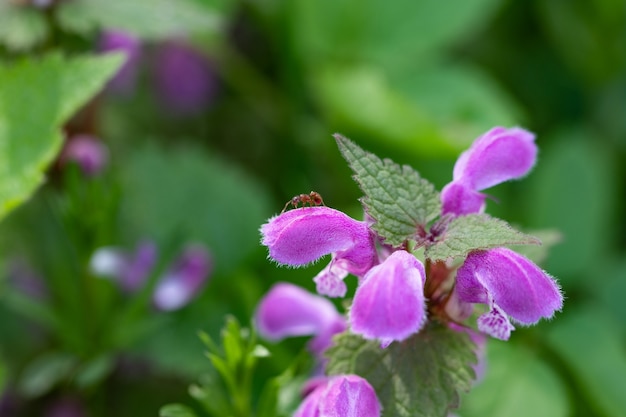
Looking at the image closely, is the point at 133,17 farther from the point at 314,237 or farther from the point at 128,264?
the point at 314,237

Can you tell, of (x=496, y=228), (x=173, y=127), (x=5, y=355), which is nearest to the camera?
(x=496, y=228)

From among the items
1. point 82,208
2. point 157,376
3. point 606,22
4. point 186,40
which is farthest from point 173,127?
point 606,22

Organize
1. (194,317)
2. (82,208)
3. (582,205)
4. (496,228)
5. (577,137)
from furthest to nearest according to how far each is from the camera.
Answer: (577,137)
(582,205)
(194,317)
(82,208)
(496,228)

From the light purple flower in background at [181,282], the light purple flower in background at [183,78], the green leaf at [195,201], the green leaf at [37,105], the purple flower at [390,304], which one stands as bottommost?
the light purple flower in background at [183,78]

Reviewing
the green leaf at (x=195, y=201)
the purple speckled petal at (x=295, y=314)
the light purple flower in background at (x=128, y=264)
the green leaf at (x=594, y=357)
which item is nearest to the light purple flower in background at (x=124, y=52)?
the green leaf at (x=195, y=201)

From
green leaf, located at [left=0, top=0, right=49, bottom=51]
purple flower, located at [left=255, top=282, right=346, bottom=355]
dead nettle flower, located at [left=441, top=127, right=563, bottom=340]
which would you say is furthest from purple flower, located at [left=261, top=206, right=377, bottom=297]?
green leaf, located at [left=0, top=0, right=49, bottom=51]

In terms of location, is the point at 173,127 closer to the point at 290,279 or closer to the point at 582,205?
the point at 290,279

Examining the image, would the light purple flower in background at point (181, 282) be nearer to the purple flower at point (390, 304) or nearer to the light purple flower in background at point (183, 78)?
the purple flower at point (390, 304)

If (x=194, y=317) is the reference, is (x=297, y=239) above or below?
above
